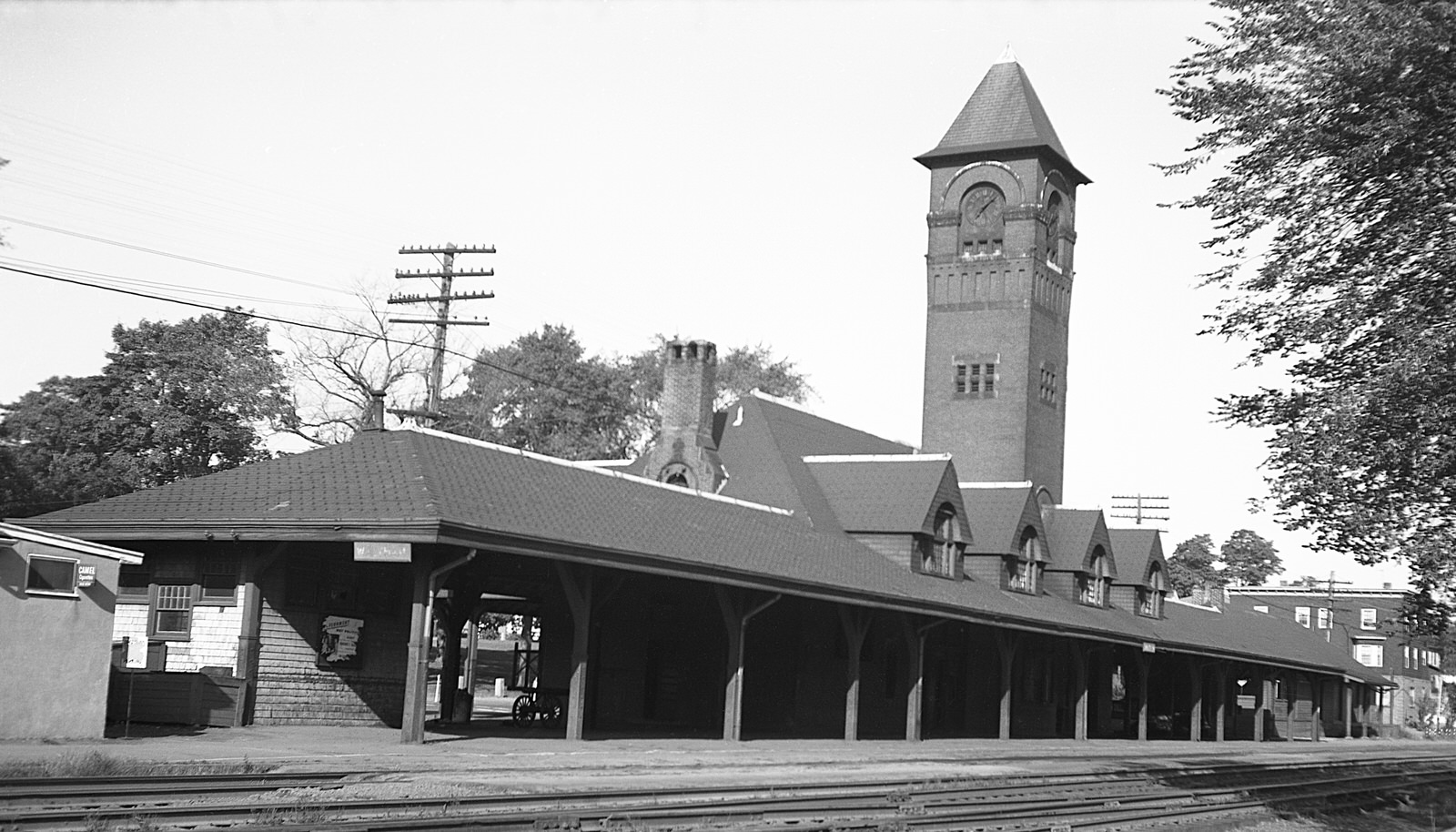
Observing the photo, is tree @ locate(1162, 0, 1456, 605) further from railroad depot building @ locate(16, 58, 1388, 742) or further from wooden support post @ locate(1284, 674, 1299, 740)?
wooden support post @ locate(1284, 674, 1299, 740)

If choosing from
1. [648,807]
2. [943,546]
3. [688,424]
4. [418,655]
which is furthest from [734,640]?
[943,546]

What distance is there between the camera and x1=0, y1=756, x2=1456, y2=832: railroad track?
40.5ft

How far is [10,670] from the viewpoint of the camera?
60.2 ft

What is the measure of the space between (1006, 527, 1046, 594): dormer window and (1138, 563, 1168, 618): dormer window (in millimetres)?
7377

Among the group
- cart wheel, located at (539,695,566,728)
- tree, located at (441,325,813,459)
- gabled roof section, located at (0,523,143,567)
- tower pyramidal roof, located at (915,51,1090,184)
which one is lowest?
cart wheel, located at (539,695,566,728)

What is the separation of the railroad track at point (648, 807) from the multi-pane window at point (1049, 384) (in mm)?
27120

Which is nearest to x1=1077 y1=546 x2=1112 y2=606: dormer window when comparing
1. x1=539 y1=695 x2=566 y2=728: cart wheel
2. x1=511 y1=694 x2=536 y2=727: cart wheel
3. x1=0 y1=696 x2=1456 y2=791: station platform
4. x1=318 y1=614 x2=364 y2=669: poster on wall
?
x1=0 y1=696 x2=1456 y2=791: station platform

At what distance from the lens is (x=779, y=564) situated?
27.9 metres

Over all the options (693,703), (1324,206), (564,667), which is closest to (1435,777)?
(693,703)

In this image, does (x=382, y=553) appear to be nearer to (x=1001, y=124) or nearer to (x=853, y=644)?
(x=853, y=644)

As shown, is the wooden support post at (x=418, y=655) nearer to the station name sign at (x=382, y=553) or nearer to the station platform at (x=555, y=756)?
the station platform at (x=555, y=756)

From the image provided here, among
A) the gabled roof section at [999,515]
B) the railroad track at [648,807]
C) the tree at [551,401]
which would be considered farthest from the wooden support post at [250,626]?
the tree at [551,401]

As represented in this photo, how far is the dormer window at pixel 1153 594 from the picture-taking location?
49.7 metres

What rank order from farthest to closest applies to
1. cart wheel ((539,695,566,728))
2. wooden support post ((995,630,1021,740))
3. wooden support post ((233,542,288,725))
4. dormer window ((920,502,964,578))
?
dormer window ((920,502,964,578)) → wooden support post ((995,630,1021,740)) → cart wheel ((539,695,566,728)) → wooden support post ((233,542,288,725))
